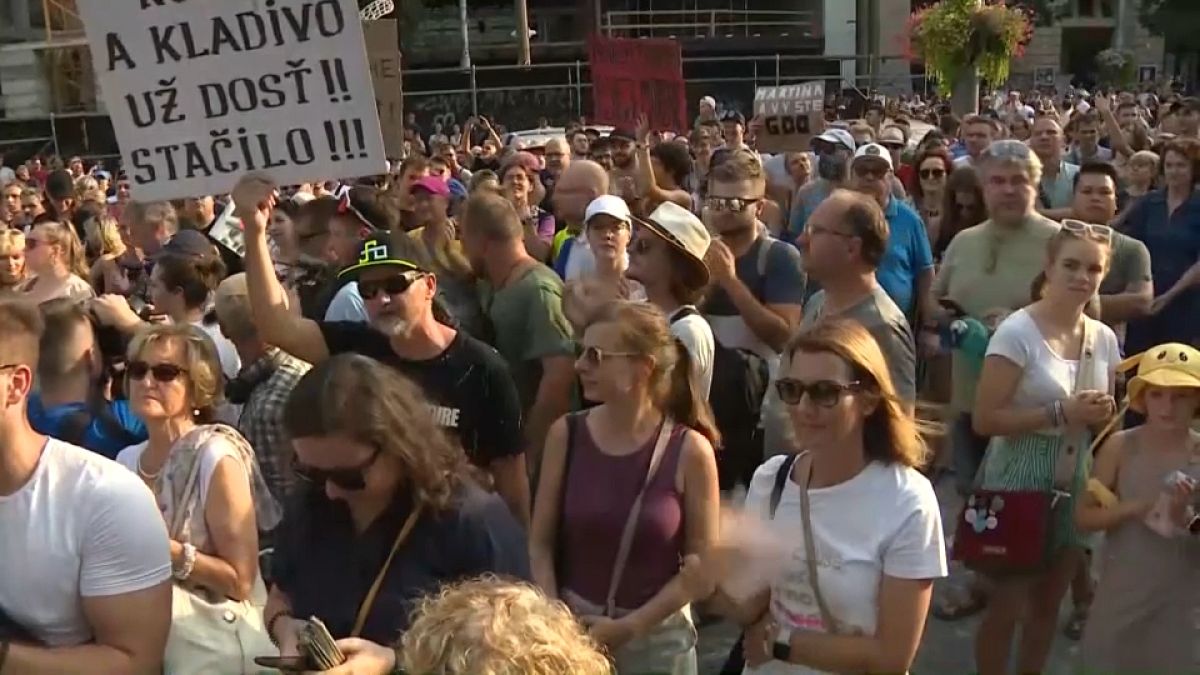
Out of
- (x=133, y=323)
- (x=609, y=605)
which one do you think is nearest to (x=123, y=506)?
(x=609, y=605)

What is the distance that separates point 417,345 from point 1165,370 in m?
1.99

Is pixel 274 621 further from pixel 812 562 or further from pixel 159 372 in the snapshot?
pixel 812 562

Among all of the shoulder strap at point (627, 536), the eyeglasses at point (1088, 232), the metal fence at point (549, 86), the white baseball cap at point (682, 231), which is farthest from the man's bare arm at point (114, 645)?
the metal fence at point (549, 86)

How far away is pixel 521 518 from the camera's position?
12.6 feet

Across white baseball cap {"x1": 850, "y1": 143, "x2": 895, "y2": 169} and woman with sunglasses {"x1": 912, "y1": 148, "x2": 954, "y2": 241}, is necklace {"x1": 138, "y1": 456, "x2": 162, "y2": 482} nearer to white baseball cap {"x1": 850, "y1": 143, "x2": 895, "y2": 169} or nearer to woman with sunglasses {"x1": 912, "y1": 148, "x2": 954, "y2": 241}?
white baseball cap {"x1": 850, "y1": 143, "x2": 895, "y2": 169}

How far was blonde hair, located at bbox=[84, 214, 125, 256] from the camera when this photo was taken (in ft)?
25.2

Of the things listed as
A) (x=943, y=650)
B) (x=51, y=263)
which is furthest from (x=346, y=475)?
(x=51, y=263)

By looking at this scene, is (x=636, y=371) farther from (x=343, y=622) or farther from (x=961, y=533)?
(x=961, y=533)

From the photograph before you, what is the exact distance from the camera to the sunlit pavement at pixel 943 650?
4.62m

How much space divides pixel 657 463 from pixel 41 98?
3091cm

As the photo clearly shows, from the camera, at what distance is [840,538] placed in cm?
266

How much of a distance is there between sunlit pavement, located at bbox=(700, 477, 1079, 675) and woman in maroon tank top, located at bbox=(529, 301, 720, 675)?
148 centimetres

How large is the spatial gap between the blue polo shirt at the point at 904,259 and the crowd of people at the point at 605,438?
20 millimetres

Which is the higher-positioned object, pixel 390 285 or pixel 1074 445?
pixel 390 285
